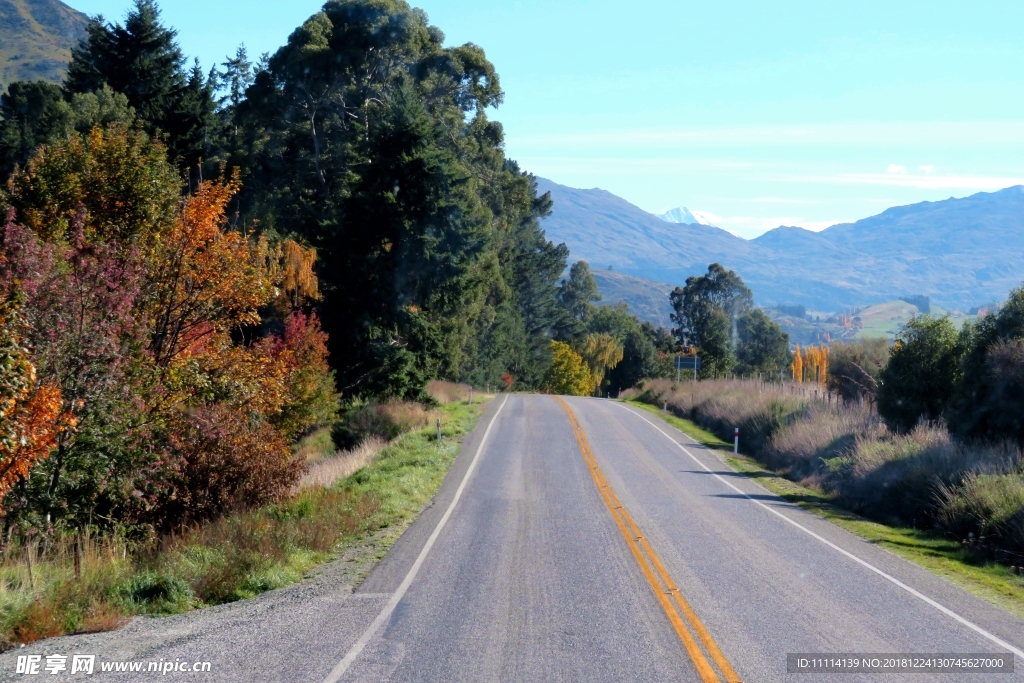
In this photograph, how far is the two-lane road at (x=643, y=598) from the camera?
26.7 feet

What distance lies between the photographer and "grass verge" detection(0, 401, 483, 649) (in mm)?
9516

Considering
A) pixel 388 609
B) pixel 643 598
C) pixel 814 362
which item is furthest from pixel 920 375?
pixel 814 362

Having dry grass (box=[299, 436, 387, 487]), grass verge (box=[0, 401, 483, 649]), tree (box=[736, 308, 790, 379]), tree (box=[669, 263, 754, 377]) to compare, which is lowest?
dry grass (box=[299, 436, 387, 487])

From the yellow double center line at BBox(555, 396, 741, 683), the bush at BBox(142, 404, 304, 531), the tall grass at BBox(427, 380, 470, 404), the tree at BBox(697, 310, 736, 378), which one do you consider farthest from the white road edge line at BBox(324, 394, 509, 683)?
the tree at BBox(697, 310, 736, 378)

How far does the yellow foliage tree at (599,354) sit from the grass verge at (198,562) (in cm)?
8811

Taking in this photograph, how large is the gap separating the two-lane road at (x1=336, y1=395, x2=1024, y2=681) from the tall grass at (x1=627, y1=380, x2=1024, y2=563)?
6.78ft

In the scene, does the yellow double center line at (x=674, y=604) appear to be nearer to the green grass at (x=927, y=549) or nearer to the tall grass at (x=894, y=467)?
the green grass at (x=927, y=549)

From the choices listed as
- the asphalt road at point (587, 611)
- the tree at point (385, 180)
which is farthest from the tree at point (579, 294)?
the asphalt road at point (587, 611)

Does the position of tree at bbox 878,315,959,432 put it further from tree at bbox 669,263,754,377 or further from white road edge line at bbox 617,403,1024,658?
tree at bbox 669,263,754,377

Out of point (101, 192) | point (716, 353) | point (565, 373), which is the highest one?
point (101, 192)

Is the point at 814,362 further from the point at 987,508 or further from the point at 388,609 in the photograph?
the point at 388,609

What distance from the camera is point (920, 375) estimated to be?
85.7ft

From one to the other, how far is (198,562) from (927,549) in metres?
11.2

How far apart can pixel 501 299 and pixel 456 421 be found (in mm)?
31766
